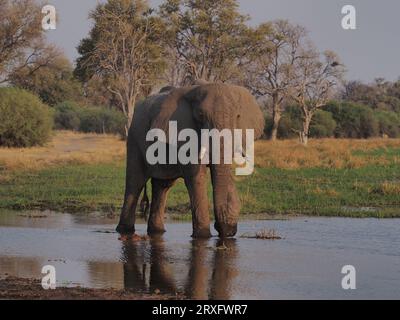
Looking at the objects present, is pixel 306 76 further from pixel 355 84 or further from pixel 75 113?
pixel 355 84

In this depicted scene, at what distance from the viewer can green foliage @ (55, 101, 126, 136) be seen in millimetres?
64375

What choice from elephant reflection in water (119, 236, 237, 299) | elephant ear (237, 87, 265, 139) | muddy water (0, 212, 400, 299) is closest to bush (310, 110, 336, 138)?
muddy water (0, 212, 400, 299)

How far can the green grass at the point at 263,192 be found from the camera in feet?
54.3

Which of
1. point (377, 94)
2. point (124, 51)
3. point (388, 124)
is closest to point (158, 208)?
point (124, 51)

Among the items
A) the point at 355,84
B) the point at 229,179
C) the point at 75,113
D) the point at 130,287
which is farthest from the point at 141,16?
the point at 355,84

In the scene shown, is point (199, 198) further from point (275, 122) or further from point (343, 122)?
point (343, 122)

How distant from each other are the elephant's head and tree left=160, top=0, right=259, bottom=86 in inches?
1398

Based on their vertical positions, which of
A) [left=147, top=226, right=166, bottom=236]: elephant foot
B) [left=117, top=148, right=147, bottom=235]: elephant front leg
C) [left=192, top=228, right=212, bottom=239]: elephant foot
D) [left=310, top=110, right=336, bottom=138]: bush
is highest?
[left=310, top=110, right=336, bottom=138]: bush

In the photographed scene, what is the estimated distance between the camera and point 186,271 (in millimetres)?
9633

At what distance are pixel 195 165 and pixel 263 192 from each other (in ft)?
22.7

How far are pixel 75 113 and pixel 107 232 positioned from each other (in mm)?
56183

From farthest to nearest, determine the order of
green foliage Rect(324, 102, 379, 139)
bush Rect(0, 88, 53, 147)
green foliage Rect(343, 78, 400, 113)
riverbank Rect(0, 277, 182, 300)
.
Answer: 1. green foliage Rect(343, 78, 400, 113)
2. green foliage Rect(324, 102, 379, 139)
3. bush Rect(0, 88, 53, 147)
4. riverbank Rect(0, 277, 182, 300)

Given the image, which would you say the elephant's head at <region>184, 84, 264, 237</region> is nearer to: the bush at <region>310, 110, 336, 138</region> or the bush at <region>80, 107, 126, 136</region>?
the bush at <region>310, 110, 336, 138</region>

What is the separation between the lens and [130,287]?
8617mm
